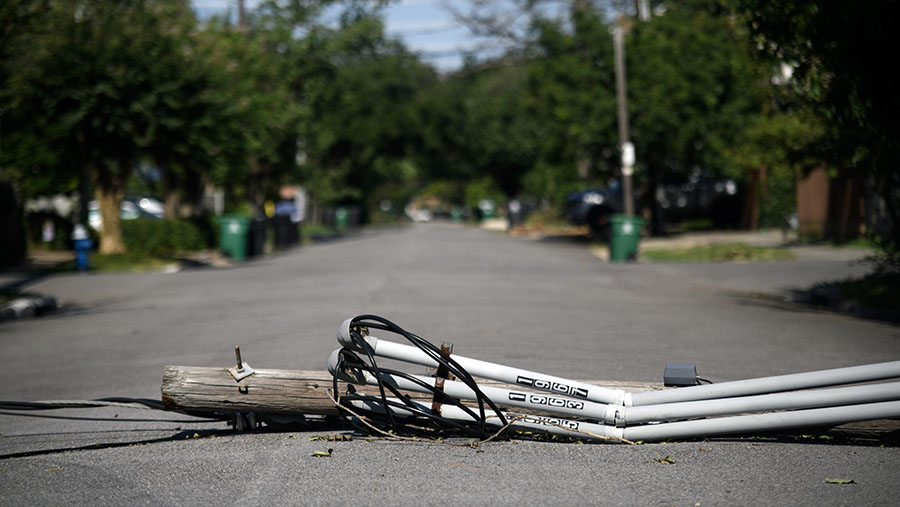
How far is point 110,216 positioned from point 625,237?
14.1 m

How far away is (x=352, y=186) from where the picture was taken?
229 ft

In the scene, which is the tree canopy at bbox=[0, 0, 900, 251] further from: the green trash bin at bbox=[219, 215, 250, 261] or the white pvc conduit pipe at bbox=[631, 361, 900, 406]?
the white pvc conduit pipe at bbox=[631, 361, 900, 406]

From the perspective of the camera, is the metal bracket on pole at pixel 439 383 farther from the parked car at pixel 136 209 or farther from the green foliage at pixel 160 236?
the parked car at pixel 136 209

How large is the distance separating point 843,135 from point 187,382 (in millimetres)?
11114

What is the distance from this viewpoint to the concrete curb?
15484 mm

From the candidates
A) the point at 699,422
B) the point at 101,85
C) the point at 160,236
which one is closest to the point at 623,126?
the point at 160,236

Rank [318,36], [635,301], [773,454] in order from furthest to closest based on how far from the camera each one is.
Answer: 1. [318,36]
2. [635,301]
3. [773,454]

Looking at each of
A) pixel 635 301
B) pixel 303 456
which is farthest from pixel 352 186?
pixel 303 456

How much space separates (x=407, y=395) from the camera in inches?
237

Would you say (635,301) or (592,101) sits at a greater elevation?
(592,101)

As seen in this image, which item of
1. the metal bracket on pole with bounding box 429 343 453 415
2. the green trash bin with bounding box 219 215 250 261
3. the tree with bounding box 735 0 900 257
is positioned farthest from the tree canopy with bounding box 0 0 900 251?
the metal bracket on pole with bounding box 429 343 453 415

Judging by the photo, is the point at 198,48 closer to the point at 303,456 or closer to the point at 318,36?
the point at 318,36

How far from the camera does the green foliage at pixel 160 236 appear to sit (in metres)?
28.8

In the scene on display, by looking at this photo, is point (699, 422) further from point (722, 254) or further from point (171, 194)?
point (171, 194)
